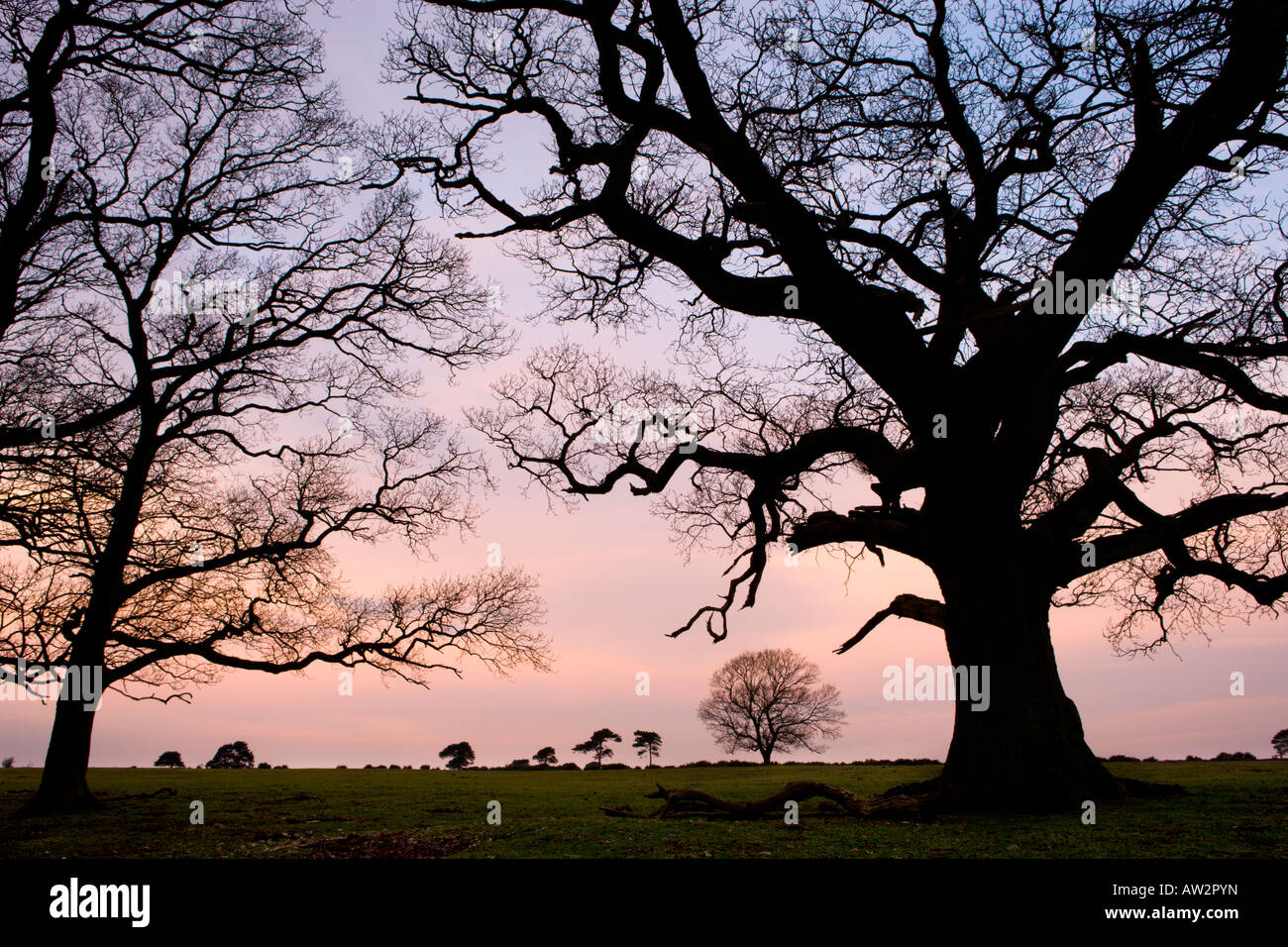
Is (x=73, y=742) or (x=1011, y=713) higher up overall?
(x=1011, y=713)

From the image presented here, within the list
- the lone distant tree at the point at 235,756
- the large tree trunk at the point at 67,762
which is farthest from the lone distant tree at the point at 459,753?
the large tree trunk at the point at 67,762

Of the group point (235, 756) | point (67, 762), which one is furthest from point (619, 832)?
point (235, 756)

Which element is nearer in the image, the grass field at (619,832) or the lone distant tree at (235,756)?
the grass field at (619,832)

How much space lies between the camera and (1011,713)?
43.0ft

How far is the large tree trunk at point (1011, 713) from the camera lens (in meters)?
12.8

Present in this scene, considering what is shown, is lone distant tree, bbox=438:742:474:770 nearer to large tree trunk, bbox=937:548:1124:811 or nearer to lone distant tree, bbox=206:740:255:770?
lone distant tree, bbox=206:740:255:770

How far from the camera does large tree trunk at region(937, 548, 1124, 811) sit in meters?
12.8

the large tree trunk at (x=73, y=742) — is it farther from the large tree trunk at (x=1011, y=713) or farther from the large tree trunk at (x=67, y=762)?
the large tree trunk at (x=1011, y=713)

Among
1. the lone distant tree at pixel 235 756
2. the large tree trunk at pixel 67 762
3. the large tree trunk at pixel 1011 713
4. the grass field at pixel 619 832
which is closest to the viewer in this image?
the grass field at pixel 619 832

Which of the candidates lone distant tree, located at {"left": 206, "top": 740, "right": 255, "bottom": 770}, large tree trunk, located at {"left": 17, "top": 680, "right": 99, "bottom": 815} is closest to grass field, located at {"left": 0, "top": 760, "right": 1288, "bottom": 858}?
large tree trunk, located at {"left": 17, "top": 680, "right": 99, "bottom": 815}

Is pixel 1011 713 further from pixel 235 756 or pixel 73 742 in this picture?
pixel 235 756

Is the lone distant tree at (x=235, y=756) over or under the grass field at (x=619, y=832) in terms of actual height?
under
